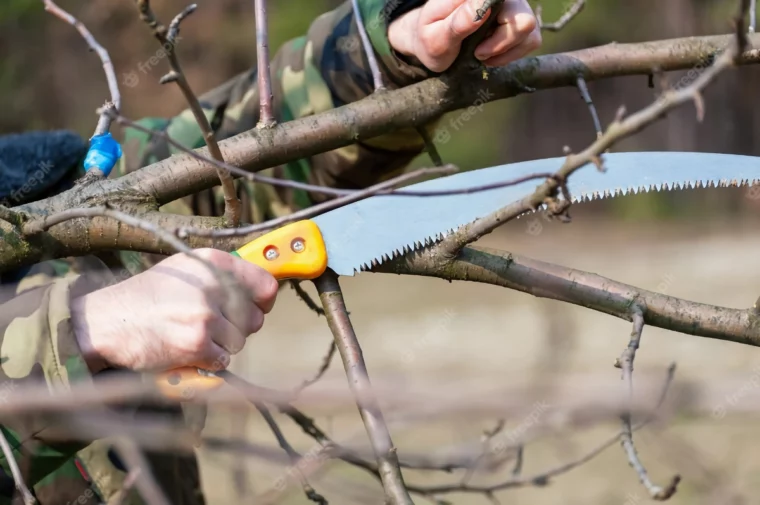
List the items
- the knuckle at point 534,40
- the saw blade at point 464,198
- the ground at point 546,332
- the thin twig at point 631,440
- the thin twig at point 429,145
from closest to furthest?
1. the thin twig at point 631,440
2. the saw blade at point 464,198
3. the knuckle at point 534,40
4. the thin twig at point 429,145
5. the ground at point 546,332

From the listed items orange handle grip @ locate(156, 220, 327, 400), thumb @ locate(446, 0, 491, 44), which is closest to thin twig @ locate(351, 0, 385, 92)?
thumb @ locate(446, 0, 491, 44)

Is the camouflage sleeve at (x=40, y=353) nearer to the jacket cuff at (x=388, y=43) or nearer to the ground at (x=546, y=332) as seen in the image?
the jacket cuff at (x=388, y=43)

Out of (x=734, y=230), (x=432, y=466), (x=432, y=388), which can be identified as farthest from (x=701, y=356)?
(x=432, y=388)

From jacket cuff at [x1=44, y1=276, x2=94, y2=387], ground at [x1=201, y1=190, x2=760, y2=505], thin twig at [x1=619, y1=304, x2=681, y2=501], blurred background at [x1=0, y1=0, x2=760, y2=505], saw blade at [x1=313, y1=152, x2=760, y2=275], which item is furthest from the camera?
blurred background at [x1=0, y1=0, x2=760, y2=505]

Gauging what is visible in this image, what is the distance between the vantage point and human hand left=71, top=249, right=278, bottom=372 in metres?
0.74

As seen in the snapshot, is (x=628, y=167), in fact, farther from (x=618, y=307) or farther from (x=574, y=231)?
(x=574, y=231)

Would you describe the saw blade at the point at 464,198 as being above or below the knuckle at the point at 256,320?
above

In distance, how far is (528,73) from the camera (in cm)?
106

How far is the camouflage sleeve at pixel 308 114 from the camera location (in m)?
1.18

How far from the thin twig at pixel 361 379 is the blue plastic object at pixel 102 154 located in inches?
11.7

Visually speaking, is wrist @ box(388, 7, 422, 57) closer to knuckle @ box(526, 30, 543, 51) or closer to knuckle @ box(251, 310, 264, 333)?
knuckle @ box(526, 30, 543, 51)

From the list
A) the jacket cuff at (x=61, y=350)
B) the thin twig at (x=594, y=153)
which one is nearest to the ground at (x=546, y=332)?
the thin twig at (x=594, y=153)

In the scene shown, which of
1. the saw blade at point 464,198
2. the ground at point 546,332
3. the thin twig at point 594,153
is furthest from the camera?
the ground at point 546,332

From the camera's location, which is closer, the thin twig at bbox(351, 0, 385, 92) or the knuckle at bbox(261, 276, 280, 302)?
the knuckle at bbox(261, 276, 280, 302)
